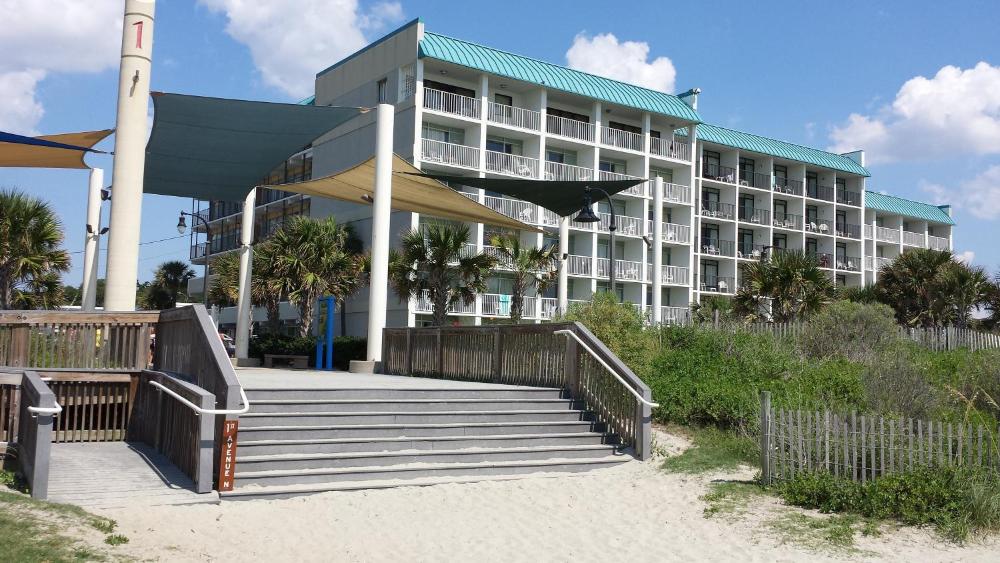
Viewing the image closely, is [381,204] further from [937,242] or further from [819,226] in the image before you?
[937,242]

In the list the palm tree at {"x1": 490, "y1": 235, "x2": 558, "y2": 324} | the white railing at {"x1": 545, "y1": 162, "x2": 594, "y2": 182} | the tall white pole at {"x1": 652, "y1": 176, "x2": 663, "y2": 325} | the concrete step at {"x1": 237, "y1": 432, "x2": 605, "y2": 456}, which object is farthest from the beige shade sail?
the white railing at {"x1": 545, "y1": 162, "x2": 594, "y2": 182}

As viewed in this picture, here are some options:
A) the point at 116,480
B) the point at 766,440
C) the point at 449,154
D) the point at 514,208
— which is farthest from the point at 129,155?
the point at 514,208

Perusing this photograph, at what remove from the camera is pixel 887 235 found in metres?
64.2

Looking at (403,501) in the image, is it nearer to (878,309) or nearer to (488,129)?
(878,309)

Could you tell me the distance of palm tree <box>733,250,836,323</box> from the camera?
98.8ft

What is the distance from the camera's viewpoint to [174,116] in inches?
627

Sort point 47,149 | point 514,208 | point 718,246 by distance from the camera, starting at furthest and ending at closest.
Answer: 1. point 718,246
2. point 514,208
3. point 47,149

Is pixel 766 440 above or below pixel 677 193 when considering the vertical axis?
below

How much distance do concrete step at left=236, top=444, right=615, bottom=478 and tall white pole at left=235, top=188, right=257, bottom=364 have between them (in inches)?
494

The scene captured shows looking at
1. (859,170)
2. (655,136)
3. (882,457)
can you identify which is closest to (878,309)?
(882,457)

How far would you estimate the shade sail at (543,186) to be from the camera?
18641 mm

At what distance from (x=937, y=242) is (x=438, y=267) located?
55.3 metres

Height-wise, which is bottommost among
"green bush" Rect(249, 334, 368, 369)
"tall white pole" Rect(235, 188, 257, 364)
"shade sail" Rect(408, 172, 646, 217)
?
"green bush" Rect(249, 334, 368, 369)

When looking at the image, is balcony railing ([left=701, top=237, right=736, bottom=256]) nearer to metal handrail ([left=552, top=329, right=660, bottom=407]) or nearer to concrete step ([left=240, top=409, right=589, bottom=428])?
metal handrail ([left=552, top=329, right=660, bottom=407])
